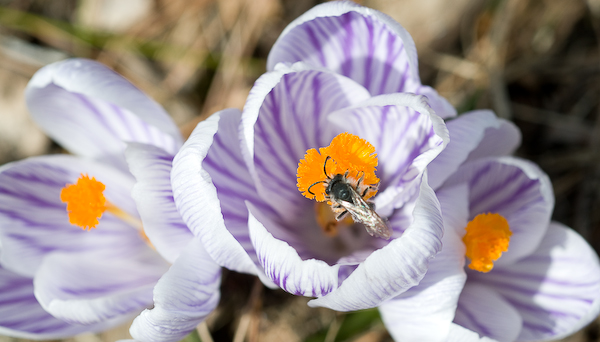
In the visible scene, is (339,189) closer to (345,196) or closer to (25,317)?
(345,196)

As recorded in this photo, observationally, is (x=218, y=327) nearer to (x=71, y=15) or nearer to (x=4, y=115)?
(x=4, y=115)

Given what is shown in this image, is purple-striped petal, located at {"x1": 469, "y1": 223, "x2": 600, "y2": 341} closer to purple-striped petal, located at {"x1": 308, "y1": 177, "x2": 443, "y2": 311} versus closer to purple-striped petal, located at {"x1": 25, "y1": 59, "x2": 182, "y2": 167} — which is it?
purple-striped petal, located at {"x1": 308, "y1": 177, "x2": 443, "y2": 311}

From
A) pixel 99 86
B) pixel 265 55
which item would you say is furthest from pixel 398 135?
pixel 265 55

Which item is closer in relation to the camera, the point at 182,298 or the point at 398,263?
the point at 398,263

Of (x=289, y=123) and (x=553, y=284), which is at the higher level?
(x=289, y=123)

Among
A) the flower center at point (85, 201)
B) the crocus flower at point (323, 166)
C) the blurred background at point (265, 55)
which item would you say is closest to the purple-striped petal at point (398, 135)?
the crocus flower at point (323, 166)

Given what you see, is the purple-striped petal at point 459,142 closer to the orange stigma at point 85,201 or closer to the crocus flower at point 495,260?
the crocus flower at point 495,260
